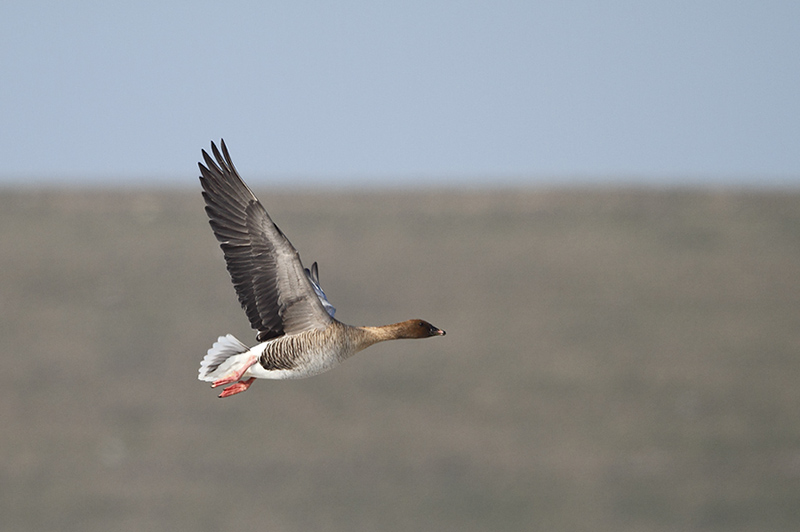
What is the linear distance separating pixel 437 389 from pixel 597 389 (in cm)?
1320

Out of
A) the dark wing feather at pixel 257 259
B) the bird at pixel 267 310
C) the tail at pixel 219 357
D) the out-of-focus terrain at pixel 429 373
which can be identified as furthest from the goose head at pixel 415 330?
the out-of-focus terrain at pixel 429 373

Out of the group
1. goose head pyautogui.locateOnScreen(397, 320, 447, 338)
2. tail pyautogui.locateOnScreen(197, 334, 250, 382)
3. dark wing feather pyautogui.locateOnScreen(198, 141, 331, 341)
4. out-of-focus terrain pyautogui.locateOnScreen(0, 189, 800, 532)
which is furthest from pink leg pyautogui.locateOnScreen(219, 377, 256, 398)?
out-of-focus terrain pyautogui.locateOnScreen(0, 189, 800, 532)

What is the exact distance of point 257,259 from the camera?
12.4 meters

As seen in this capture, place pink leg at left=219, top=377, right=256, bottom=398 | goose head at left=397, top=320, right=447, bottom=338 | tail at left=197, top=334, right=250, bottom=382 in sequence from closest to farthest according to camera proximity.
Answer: goose head at left=397, top=320, right=447, bottom=338, pink leg at left=219, top=377, right=256, bottom=398, tail at left=197, top=334, right=250, bottom=382

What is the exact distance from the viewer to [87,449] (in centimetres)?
8812

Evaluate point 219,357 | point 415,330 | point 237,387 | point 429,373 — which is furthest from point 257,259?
point 429,373

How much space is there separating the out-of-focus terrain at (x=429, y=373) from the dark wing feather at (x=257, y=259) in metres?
71.3

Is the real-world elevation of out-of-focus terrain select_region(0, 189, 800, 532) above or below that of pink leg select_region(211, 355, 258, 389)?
below

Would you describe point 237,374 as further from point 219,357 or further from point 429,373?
point 429,373

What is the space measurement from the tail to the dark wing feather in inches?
14.8

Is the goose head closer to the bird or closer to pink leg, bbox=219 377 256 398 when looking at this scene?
the bird

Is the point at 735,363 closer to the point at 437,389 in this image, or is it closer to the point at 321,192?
the point at 437,389

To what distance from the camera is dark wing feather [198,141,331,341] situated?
11.9 metres

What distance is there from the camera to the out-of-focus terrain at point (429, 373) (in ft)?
277
